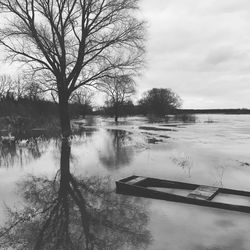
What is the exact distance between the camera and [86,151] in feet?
55.4

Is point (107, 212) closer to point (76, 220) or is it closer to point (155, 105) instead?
point (76, 220)

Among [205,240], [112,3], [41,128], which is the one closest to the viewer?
[205,240]

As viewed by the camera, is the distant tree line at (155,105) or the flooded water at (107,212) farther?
the distant tree line at (155,105)

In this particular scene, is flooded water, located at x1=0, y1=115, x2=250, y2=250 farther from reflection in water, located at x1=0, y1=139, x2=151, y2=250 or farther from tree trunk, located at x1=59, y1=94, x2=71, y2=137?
tree trunk, located at x1=59, y1=94, x2=71, y2=137

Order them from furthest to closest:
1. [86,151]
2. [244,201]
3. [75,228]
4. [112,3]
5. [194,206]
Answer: [112,3] → [86,151] → [244,201] → [194,206] → [75,228]

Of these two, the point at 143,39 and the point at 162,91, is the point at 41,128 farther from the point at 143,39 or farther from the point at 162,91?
the point at 162,91

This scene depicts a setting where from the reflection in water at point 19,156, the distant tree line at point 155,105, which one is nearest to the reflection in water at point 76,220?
the reflection in water at point 19,156

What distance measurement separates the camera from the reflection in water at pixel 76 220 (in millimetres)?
5391

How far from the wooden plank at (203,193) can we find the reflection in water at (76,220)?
4.26ft

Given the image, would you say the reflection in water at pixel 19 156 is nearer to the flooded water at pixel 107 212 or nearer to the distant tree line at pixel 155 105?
the flooded water at pixel 107 212

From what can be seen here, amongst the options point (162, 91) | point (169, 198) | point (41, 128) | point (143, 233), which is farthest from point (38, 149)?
point (162, 91)

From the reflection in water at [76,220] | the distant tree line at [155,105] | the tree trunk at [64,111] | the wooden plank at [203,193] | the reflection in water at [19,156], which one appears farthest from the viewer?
the distant tree line at [155,105]

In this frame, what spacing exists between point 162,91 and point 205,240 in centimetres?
11940

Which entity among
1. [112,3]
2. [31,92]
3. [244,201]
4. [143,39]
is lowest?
[244,201]
